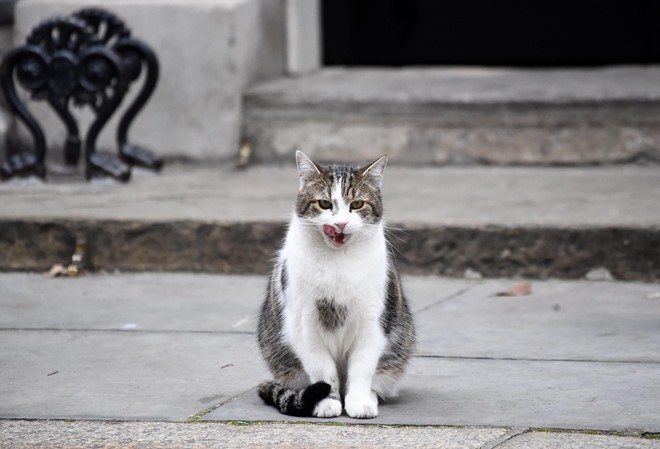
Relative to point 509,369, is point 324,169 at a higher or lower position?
higher

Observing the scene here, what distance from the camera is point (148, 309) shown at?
5918mm

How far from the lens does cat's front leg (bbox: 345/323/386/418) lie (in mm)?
4180

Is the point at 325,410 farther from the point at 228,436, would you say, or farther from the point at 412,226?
the point at 412,226

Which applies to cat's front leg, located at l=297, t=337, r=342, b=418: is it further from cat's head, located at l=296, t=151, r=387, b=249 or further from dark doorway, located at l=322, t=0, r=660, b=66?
dark doorway, located at l=322, t=0, r=660, b=66

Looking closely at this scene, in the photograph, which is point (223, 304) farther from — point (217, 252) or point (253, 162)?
point (253, 162)

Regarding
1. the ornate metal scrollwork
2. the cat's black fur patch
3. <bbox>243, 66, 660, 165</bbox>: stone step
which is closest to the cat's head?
the cat's black fur patch

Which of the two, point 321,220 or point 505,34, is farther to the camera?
point 505,34

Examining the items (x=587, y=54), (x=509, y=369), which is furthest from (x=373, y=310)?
(x=587, y=54)

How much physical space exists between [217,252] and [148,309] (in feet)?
2.64

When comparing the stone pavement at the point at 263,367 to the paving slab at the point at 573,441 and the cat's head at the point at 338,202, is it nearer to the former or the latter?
the paving slab at the point at 573,441

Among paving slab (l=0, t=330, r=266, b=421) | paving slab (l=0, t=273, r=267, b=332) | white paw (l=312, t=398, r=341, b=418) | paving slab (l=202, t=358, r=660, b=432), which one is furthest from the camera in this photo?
paving slab (l=0, t=273, r=267, b=332)

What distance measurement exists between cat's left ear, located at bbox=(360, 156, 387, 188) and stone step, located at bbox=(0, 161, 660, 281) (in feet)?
6.00

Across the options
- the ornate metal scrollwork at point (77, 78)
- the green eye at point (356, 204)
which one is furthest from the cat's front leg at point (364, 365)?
the ornate metal scrollwork at point (77, 78)

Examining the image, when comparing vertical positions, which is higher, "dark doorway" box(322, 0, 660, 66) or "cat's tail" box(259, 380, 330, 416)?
"dark doorway" box(322, 0, 660, 66)
